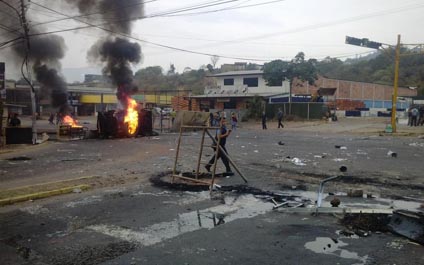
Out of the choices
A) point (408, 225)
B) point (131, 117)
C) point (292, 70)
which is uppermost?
point (292, 70)

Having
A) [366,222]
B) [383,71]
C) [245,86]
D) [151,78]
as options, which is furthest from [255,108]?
[151,78]

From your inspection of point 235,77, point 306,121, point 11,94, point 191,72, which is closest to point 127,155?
point 306,121

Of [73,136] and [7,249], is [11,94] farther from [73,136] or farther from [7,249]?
[7,249]

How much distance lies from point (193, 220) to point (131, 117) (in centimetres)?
1829

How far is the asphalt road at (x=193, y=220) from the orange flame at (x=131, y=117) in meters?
11.2

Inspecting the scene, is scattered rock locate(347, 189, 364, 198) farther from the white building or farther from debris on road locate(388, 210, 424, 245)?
the white building

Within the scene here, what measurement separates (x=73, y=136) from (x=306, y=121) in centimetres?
2267

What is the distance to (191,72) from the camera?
3287 inches

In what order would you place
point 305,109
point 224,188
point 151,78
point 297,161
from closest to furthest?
point 224,188 → point 297,161 → point 305,109 → point 151,78

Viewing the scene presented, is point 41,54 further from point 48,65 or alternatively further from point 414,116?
point 414,116

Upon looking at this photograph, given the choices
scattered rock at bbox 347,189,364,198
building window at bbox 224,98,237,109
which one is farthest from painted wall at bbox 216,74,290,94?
scattered rock at bbox 347,189,364,198

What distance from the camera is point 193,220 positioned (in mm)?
6371

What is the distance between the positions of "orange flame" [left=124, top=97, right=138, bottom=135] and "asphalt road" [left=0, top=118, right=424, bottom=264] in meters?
11.2

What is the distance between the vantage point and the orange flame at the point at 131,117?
934 inches
